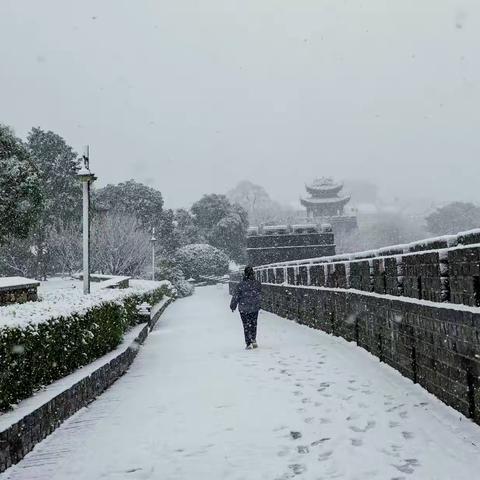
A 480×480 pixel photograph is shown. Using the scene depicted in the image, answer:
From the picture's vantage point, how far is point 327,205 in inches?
4094

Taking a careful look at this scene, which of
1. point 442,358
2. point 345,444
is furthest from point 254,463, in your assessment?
point 442,358

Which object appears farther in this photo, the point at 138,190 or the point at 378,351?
the point at 138,190

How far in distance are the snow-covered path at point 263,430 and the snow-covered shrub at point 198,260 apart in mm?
48980

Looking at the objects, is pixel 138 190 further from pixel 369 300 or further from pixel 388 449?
pixel 388 449

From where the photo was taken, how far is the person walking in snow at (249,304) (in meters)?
11.0

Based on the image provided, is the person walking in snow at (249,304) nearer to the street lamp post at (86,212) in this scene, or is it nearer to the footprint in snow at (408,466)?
the street lamp post at (86,212)

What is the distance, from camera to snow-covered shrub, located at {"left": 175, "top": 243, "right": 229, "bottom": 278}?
190 ft

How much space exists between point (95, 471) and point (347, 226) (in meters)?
96.9

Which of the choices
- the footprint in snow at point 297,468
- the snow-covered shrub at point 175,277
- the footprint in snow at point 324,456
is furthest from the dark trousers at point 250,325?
the snow-covered shrub at point 175,277

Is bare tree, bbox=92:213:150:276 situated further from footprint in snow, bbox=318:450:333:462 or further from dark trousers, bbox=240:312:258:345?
footprint in snow, bbox=318:450:333:462

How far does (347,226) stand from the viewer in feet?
325

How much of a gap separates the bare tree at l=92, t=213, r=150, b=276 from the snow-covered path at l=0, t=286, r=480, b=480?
121 feet

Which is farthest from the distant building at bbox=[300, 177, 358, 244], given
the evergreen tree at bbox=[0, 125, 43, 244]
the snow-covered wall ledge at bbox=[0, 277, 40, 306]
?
the snow-covered wall ledge at bbox=[0, 277, 40, 306]

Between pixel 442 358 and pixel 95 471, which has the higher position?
pixel 442 358
